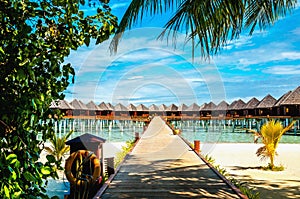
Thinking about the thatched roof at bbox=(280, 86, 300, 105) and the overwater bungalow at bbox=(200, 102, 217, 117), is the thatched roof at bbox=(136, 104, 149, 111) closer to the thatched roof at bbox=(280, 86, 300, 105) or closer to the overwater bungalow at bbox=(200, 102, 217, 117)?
the overwater bungalow at bbox=(200, 102, 217, 117)

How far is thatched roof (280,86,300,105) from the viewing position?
107 ft

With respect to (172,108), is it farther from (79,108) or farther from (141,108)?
(79,108)

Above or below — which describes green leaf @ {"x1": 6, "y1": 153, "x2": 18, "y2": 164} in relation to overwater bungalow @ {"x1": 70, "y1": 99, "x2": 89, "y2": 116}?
below

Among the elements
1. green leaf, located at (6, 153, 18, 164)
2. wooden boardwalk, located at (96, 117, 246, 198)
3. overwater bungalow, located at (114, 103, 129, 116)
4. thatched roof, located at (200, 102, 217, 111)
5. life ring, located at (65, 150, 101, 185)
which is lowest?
wooden boardwalk, located at (96, 117, 246, 198)

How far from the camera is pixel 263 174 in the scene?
912 cm

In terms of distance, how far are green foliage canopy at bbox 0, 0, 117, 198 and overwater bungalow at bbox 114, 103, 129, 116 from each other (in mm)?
49531

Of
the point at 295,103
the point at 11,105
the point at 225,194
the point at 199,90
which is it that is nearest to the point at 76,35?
the point at 11,105

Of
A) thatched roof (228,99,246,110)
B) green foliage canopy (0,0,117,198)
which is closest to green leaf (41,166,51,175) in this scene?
green foliage canopy (0,0,117,198)

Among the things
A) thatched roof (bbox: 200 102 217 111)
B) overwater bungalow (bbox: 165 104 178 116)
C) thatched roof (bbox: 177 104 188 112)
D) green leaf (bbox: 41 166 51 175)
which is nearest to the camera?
green leaf (bbox: 41 166 51 175)

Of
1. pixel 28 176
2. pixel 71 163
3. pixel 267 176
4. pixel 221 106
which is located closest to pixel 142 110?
pixel 221 106

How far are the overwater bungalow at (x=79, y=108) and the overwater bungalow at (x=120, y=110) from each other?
6248 mm

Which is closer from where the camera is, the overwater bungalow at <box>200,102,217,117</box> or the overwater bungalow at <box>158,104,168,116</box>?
the overwater bungalow at <box>200,102,217,117</box>

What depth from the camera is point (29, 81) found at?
1377 millimetres

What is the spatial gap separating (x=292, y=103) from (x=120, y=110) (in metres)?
A: 26.7
